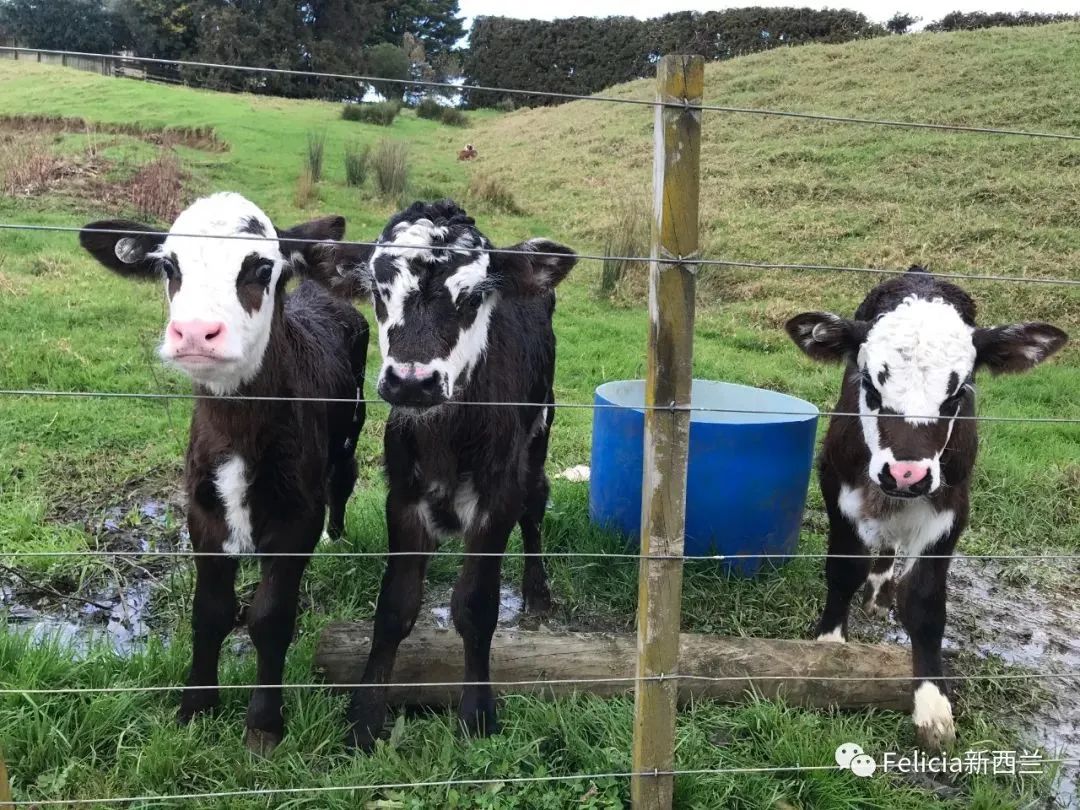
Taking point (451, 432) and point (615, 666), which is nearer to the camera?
point (451, 432)

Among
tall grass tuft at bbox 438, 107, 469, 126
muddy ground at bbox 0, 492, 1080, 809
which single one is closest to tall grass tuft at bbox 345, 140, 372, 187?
tall grass tuft at bbox 438, 107, 469, 126

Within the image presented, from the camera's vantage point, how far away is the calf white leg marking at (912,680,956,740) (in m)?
3.49

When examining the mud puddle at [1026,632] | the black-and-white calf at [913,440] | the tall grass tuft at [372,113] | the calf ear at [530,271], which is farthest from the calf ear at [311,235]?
the tall grass tuft at [372,113]

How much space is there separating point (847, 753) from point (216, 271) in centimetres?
285

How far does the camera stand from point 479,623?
343 centimetres

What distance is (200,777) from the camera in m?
2.99

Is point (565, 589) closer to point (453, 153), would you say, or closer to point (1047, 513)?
point (1047, 513)

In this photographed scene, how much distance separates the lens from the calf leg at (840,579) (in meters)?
4.00

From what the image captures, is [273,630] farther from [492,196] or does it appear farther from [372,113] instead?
[372,113]

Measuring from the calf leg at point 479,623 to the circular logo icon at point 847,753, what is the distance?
128 cm

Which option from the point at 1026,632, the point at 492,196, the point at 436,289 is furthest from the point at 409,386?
the point at 492,196

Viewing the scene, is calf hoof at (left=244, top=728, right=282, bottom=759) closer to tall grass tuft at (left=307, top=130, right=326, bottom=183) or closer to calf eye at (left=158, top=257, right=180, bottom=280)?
calf eye at (left=158, top=257, right=180, bottom=280)

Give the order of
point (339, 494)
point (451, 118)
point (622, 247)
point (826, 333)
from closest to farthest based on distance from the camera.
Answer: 1. point (826, 333)
2. point (339, 494)
3. point (622, 247)
4. point (451, 118)

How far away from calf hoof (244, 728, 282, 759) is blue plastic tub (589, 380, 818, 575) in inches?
84.3
